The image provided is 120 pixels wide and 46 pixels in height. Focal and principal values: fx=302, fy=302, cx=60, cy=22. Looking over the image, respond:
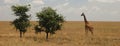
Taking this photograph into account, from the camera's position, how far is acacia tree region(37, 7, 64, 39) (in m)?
34.4

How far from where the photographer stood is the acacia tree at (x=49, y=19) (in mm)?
34375

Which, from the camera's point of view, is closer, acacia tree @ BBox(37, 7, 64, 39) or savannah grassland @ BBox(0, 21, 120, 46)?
savannah grassland @ BBox(0, 21, 120, 46)

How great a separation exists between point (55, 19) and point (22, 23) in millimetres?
4501

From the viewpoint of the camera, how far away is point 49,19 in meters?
34.6

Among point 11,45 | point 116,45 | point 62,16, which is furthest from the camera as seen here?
point 62,16

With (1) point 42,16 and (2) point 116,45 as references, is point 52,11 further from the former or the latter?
(2) point 116,45

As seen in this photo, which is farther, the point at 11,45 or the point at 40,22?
the point at 40,22

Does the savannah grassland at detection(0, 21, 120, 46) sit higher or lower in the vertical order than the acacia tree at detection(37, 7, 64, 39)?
lower

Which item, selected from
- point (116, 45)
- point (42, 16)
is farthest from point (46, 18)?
point (116, 45)

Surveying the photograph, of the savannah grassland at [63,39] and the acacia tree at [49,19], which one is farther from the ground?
the acacia tree at [49,19]

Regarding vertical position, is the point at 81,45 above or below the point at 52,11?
below

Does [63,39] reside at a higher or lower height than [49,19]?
Result: lower

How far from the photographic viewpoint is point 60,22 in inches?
1383

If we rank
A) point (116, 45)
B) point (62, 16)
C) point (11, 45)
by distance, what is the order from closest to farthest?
point (11, 45)
point (116, 45)
point (62, 16)
